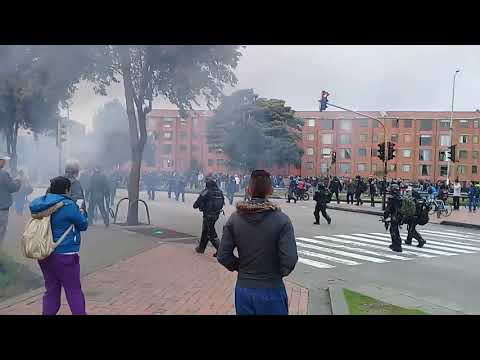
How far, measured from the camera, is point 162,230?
29.2 feet

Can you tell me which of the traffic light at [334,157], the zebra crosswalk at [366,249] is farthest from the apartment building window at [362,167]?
the traffic light at [334,157]

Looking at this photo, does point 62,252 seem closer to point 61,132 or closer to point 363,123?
point 61,132

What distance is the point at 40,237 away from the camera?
9.57ft

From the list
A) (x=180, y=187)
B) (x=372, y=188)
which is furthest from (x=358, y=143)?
(x=180, y=187)

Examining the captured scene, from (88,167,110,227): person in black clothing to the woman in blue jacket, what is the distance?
5.67 m

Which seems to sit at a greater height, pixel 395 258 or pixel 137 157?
pixel 137 157

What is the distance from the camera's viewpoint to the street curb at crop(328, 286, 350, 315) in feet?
13.3

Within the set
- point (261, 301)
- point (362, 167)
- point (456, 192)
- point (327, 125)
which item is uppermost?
point (327, 125)

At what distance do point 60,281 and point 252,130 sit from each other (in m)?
4.15

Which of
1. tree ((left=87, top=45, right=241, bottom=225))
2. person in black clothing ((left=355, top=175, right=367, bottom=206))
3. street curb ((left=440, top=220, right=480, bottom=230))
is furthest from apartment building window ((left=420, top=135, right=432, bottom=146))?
tree ((left=87, top=45, right=241, bottom=225))

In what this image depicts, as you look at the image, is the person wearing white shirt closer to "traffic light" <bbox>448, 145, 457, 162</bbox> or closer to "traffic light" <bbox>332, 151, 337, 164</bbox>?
"traffic light" <bbox>448, 145, 457, 162</bbox>
